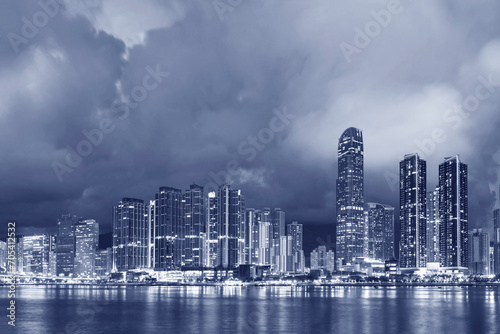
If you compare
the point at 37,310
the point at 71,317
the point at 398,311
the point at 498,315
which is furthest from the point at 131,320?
the point at 498,315

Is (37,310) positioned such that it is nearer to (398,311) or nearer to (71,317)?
(71,317)

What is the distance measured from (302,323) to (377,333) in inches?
587

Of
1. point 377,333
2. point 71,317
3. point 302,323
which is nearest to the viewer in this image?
point 377,333

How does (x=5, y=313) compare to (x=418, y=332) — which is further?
(x=5, y=313)

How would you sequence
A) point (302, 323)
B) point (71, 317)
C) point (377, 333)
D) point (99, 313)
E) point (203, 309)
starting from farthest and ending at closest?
point (203, 309)
point (99, 313)
point (71, 317)
point (302, 323)
point (377, 333)

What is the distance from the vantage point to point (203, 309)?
136 meters

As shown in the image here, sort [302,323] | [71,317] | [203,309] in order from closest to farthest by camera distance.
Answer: [302,323] < [71,317] < [203,309]

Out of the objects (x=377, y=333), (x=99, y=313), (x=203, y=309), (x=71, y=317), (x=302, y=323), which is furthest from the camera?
(x=203, y=309)

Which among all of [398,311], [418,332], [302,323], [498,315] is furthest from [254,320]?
[498,315]

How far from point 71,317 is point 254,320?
33.8 meters

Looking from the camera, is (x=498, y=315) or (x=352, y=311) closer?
(x=498, y=315)

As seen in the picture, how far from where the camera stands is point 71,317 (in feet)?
387

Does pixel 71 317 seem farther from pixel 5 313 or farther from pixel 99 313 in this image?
pixel 5 313

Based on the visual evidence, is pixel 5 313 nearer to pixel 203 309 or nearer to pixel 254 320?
pixel 203 309
